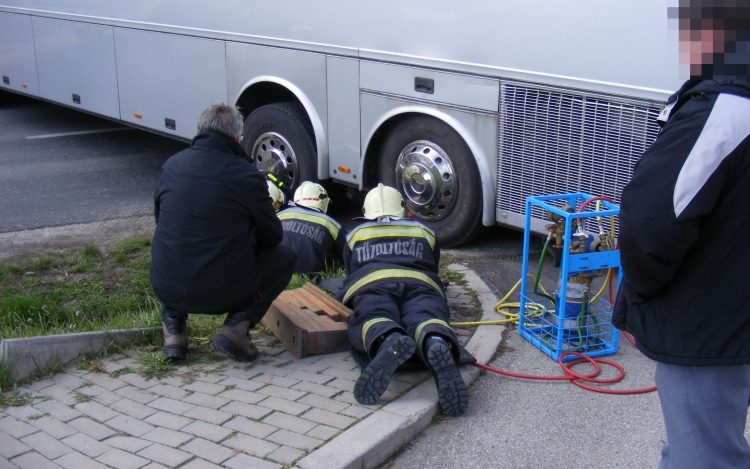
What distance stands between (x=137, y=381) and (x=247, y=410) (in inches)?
26.7

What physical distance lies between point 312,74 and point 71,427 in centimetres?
418

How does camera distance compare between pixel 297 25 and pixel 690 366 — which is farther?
pixel 297 25

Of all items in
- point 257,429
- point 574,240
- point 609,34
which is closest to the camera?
point 257,429

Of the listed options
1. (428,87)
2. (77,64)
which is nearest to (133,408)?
(428,87)

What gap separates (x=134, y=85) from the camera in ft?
30.5

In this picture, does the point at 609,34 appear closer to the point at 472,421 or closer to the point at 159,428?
the point at 472,421

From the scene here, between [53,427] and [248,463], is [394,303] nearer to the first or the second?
[248,463]

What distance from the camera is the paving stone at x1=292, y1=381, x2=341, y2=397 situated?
3959mm

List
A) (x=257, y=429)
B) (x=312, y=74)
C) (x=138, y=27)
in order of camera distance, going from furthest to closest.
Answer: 1. (x=138, y=27)
2. (x=312, y=74)
3. (x=257, y=429)

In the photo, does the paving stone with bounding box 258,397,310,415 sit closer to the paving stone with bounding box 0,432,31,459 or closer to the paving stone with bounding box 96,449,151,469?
the paving stone with bounding box 96,449,151,469

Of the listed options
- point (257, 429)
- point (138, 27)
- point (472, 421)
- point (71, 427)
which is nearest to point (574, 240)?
point (472, 421)

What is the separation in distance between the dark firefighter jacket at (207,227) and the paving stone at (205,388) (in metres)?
0.40

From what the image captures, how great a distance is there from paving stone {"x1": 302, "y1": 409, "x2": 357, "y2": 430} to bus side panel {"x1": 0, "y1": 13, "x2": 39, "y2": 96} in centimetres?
924

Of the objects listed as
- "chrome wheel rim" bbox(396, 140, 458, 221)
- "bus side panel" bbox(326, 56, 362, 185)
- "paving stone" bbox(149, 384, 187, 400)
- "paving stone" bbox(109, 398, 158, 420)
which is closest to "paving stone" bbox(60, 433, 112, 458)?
"paving stone" bbox(109, 398, 158, 420)
